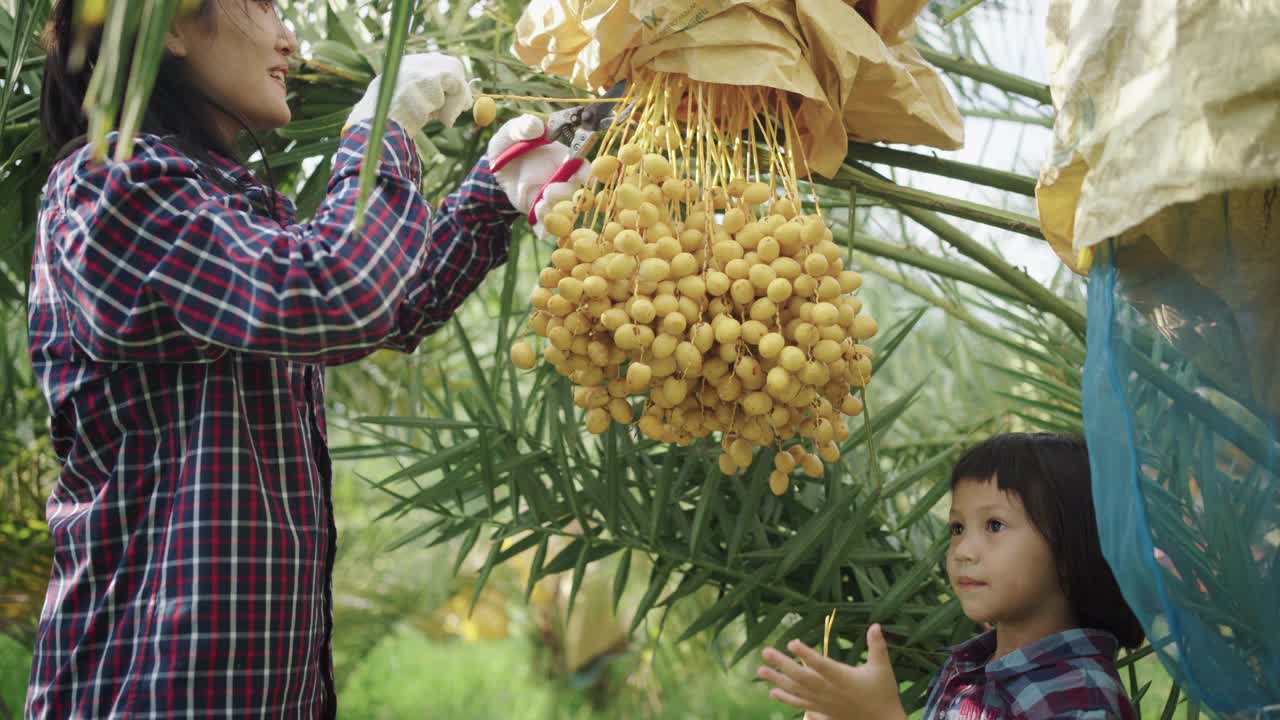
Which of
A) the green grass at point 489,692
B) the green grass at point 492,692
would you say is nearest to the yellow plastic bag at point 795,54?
the green grass at point 492,692

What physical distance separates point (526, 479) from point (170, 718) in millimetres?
510

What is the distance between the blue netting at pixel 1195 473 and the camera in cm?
56

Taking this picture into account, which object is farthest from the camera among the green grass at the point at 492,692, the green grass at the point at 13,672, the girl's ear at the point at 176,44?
the green grass at the point at 492,692

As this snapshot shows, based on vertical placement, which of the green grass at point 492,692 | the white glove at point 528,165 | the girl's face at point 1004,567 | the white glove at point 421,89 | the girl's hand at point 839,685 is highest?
the white glove at point 421,89

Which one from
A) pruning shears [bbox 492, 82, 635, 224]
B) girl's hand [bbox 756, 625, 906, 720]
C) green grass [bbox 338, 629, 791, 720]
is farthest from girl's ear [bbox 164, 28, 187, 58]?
green grass [bbox 338, 629, 791, 720]

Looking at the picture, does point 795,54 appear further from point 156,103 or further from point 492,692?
point 492,692

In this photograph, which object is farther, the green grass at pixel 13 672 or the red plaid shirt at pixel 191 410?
the green grass at pixel 13 672

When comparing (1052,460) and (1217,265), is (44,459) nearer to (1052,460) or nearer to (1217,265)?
(1052,460)

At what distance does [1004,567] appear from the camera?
849mm

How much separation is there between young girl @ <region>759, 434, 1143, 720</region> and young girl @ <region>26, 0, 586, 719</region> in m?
0.35

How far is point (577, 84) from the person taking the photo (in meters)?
0.86

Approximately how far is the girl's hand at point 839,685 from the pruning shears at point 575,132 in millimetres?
345

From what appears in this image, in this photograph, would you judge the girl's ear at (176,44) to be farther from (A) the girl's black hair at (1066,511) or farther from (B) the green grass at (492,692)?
(B) the green grass at (492,692)

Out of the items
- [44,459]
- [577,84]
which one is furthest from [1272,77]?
[44,459]
